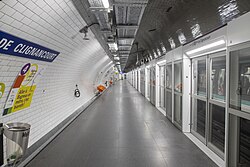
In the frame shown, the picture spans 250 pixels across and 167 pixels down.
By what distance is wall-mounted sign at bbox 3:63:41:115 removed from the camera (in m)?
3.25

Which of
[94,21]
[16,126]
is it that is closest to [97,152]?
[16,126]

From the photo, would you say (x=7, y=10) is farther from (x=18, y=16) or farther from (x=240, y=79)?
(x=240, y=79)

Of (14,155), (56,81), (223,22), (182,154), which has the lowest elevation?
(182,154)

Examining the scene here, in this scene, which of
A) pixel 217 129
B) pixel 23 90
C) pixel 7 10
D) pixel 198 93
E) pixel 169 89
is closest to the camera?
pixel 7 10

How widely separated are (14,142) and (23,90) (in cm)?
109

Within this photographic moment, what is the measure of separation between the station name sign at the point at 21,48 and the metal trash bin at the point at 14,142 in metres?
1.19

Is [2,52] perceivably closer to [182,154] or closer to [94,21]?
[94,21]

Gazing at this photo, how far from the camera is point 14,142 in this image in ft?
9.37

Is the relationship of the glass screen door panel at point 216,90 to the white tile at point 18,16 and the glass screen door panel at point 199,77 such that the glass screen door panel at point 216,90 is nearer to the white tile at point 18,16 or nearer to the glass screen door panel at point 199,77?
the glass screen door panel at point 199,77

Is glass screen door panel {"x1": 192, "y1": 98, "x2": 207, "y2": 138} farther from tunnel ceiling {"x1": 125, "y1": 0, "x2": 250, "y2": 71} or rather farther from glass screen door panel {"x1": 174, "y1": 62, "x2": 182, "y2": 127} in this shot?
tunnel ceiling {"x1": 125, "y1": 0, "x2": 250, "y2": 71}

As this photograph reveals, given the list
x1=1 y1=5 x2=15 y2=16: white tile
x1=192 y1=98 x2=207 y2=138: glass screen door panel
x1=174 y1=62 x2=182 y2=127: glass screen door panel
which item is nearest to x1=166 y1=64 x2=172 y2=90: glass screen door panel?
x1=174 y1=62 x2=182 y2=127: glass screen door panel

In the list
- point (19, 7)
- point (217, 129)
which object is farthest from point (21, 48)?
point (217, 129)

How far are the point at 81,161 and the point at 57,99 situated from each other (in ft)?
8.86

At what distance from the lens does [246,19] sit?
95.7 inches
